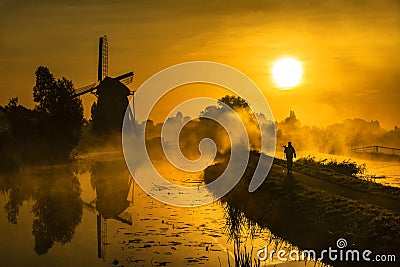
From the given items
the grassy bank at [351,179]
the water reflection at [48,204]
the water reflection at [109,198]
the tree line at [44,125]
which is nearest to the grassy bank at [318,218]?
the grassy bank at [351,179]

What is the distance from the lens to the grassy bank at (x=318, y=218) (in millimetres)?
18188

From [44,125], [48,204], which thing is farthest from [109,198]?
[44,125]

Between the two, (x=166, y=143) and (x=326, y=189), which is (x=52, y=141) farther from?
(x=166, y=143)

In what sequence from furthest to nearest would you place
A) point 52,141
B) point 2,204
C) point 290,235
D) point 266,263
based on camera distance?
point 52,141 → point 2,204 → point 290,235 → point 266,263

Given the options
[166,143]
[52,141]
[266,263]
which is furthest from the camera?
[166,143]

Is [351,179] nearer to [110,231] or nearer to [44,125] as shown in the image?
[110,231]

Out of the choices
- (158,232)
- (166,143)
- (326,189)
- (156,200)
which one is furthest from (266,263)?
(166,143)

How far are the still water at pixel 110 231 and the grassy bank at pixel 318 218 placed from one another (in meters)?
1.02

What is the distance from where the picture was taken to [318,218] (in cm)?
2238

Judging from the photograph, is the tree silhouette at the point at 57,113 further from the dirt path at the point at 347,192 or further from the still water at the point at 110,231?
the dirt path at the point at 347,192

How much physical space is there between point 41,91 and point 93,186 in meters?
28.6

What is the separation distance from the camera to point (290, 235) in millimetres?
22250

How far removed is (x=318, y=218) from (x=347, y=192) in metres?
7.18

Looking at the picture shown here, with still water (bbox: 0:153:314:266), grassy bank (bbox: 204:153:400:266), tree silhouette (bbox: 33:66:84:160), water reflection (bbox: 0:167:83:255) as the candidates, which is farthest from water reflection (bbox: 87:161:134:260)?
tree silhouette (bbox: 33:66:84:160)
